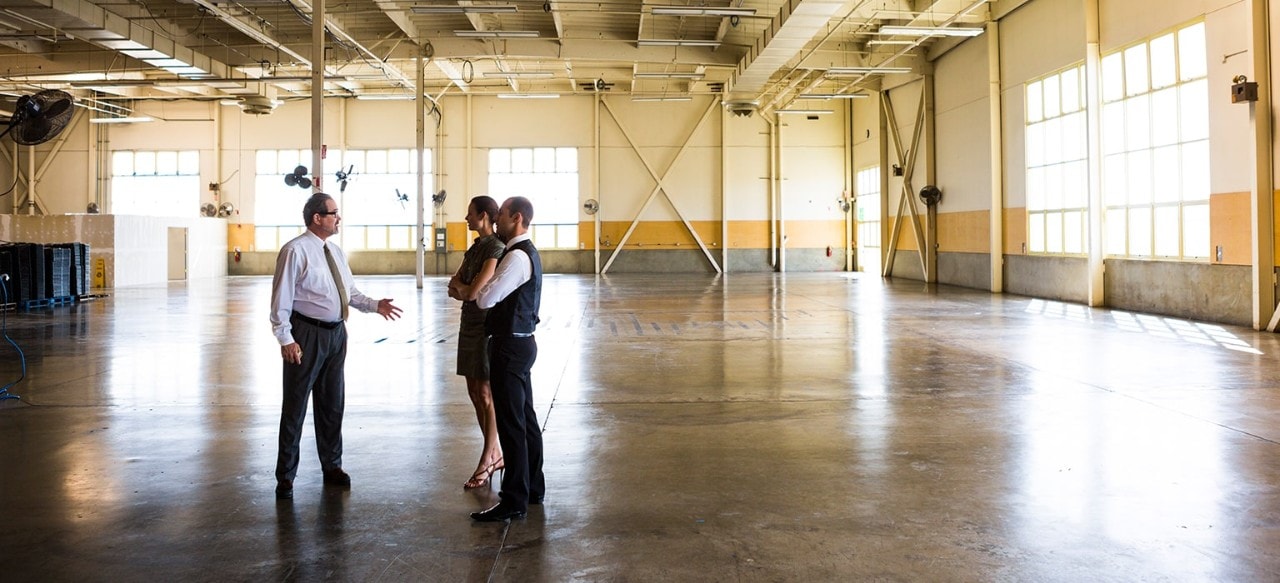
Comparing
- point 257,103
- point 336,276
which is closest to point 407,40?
point 257,103

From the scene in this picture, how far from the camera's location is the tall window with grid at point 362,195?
3089 centimetres

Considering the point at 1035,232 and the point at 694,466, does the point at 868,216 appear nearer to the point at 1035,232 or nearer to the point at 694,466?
the point at 1035,232

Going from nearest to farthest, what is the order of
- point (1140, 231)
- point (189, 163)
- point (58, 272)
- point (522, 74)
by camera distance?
point (1140, 231)
point (58, 272)
point (522, 74)
point (189, 163)

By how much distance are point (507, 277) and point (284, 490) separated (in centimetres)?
169

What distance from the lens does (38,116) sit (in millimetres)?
8094

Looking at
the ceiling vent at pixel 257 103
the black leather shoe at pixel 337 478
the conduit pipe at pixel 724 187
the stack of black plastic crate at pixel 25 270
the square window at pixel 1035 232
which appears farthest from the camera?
the conduit pipe at pixel 724 187

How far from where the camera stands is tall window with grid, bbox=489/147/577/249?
1219 inches

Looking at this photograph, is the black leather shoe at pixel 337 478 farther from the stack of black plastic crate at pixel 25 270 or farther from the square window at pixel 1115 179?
the square window at pixel 1115 179

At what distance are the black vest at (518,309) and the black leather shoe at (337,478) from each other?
1286 mm

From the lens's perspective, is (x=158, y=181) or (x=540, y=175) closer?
(x=540, y=175)

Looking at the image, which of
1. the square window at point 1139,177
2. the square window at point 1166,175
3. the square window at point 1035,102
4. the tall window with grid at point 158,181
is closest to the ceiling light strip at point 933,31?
the square window at point 1035,102

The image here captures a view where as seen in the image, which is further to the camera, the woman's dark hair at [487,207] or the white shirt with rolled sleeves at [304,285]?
the woman's dark hair at [487,207]

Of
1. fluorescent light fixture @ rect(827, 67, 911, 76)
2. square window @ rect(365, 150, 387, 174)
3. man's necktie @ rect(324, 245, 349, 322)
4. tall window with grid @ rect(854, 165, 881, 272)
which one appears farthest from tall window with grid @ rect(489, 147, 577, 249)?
man's necktie @ rect(324, 245, 349, 322)

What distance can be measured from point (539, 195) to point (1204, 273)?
21971mm
